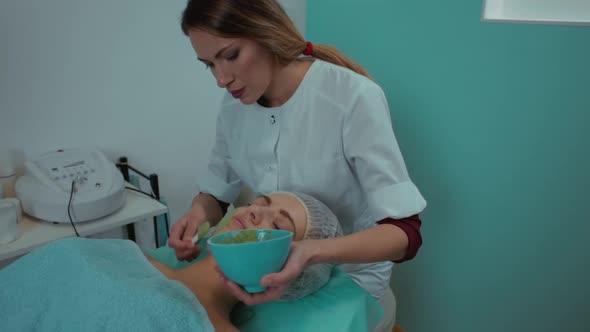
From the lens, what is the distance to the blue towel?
76 cm

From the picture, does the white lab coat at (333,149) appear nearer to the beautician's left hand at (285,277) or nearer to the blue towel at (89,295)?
the beautician's left hand at (285,277)

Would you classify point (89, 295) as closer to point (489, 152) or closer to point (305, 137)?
point (305, 137)

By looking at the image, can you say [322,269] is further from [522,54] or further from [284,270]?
[522,54]

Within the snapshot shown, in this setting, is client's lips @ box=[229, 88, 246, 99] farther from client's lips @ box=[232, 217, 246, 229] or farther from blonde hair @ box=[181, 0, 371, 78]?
client's lips @ box=[232, 217, 246, 229]

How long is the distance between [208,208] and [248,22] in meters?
0.63

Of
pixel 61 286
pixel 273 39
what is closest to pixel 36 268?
pixel 61 286

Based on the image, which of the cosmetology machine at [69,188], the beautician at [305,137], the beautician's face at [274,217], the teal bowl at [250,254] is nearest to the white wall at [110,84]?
the cosmetology machine at [69,188]

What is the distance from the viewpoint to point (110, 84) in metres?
1.49

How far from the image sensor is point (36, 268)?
880mm

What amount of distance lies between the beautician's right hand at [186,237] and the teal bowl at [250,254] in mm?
304

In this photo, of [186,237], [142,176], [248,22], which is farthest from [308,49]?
[142,176]

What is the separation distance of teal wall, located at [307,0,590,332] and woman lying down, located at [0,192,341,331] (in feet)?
2.00

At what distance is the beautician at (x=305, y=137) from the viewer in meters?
0.95

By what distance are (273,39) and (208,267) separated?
2.00 ft
